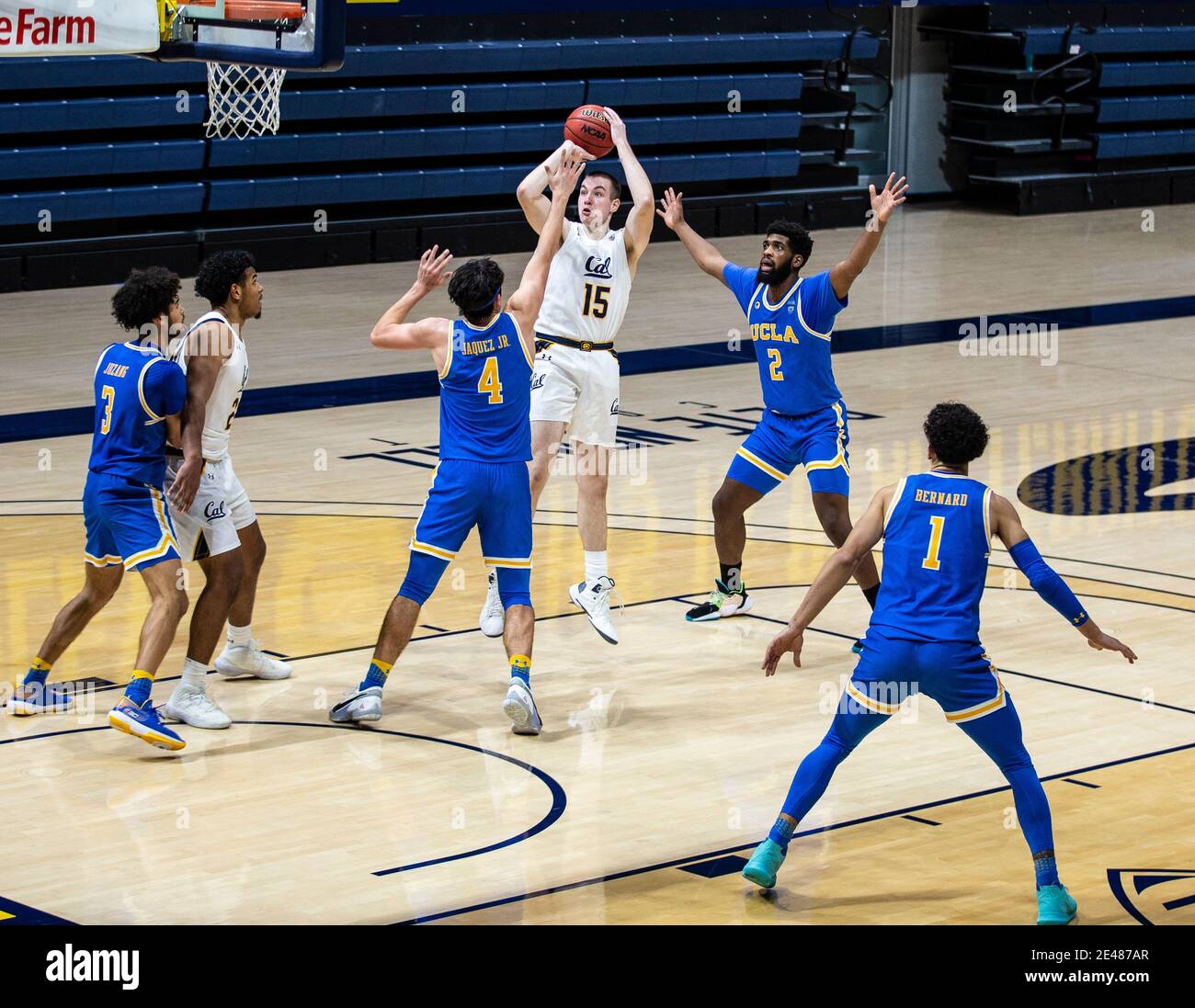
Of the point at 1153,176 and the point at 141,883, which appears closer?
the point at 141,883

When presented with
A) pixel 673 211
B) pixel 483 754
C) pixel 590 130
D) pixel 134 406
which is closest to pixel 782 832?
pixel 483 754

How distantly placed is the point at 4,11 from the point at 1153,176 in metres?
20.8

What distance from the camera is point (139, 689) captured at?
7.68 m

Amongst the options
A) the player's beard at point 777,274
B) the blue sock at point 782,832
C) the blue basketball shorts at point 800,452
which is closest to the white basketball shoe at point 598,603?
the blue basketball shorts at point 800,452

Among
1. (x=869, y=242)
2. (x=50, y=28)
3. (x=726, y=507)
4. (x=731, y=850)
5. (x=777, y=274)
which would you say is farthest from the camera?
(x=726, y=507)

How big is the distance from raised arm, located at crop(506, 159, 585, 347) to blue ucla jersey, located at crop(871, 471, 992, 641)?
96.9 inches

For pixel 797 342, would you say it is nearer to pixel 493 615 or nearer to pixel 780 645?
pixel 493 615

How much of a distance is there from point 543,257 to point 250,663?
6.94ft

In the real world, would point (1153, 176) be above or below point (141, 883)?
above

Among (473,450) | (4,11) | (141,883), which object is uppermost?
(4,11)
